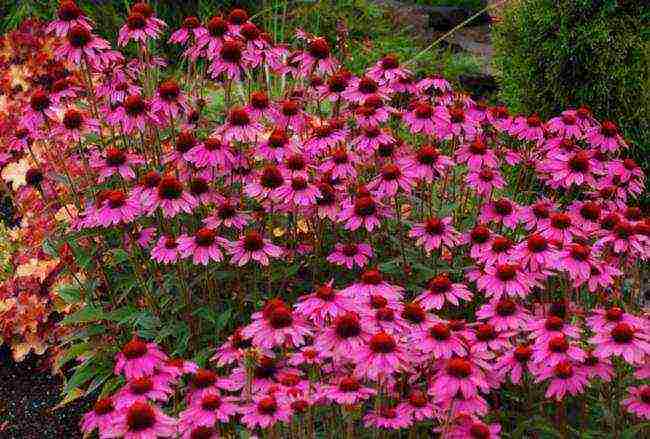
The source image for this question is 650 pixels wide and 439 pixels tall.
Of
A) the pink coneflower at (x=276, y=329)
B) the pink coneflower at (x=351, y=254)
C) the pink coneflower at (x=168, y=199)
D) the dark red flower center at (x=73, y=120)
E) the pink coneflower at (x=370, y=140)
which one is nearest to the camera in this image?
the pink coneflower at (x=276, y=329)

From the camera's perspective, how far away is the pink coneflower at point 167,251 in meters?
2.80

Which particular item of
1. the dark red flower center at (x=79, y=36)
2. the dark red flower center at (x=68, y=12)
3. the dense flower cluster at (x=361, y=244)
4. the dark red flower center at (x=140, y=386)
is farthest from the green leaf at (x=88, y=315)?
the dark red flower center at (x=140, y=386)

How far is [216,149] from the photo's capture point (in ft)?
9.62

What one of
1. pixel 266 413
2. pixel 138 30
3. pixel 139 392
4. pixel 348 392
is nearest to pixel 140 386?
pixel 139 392

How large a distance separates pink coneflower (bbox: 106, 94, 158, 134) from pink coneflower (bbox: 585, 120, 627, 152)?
1.51m

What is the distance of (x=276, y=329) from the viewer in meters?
2.26

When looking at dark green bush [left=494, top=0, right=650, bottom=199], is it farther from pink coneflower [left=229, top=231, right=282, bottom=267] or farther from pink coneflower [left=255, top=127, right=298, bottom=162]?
pink coneflower [left=229, top=231, right=282, bottom=267]

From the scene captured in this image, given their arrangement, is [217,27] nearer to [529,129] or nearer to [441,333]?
[529,129]

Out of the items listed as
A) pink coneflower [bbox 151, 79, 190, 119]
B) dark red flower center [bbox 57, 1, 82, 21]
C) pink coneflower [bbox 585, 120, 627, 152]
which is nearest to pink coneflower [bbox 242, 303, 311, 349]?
pink coneflower [bbox 151, 79, 190, 119]

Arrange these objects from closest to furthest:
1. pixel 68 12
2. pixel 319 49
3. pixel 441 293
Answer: pixel 441 293 → pixel 68 12 → pixel 319 49

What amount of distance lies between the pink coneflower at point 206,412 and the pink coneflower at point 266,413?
0.04m

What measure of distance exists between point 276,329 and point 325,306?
0.14m

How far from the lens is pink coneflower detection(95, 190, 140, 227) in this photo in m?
2.79

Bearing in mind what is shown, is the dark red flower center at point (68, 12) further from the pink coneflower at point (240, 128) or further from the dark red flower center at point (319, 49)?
the dark red flower center at point (319, 49)
